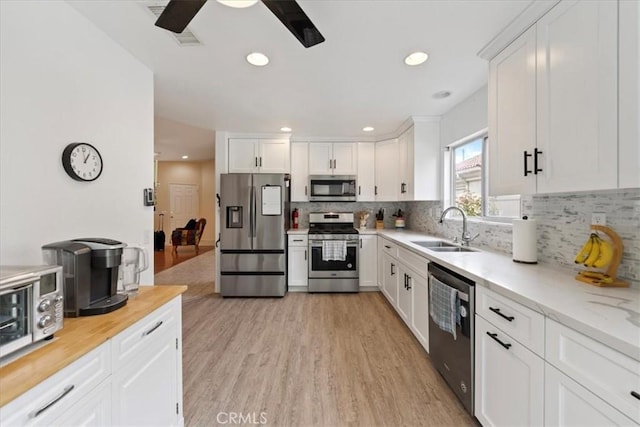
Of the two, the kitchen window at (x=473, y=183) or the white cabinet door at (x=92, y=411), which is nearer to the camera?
the white cabinet door at (x=92, y=411)

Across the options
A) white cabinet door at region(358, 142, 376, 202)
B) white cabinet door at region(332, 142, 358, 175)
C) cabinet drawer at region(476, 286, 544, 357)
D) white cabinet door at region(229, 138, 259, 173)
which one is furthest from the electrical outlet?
white cabinet door at region(229, 138, 259, 173)

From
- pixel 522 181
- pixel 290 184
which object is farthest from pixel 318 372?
pixel 290 184

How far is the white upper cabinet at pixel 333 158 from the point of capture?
424 cm

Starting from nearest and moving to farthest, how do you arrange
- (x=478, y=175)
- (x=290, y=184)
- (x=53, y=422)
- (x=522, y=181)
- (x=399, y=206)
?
(x=53, y=422), (x=522, y=181), (x=478, y=175), (x=290, y=184), (x=399, y=206)

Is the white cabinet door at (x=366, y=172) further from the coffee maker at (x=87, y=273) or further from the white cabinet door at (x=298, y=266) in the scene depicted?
the coffee maker at (x=87, y=273)

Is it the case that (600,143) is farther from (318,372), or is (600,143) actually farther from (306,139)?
(306,139)

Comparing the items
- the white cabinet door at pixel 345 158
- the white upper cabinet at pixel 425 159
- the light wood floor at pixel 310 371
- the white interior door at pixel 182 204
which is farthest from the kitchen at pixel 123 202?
the white interior door at pixel 182 204

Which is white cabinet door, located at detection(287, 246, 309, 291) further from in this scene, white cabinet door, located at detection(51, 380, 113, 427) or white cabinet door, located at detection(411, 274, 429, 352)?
white cabinet door, located at detection(51, 380, 113, 427)

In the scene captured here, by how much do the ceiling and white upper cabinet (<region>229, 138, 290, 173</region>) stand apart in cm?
66

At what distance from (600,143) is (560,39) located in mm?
595

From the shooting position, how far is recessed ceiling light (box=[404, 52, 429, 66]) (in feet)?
6.39

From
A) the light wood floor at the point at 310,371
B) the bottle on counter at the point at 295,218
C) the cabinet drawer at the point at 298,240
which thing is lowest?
the light wood floor at the point at 310,371

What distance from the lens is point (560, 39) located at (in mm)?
1324

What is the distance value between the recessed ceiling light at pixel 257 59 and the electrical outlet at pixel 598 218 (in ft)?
7.62
